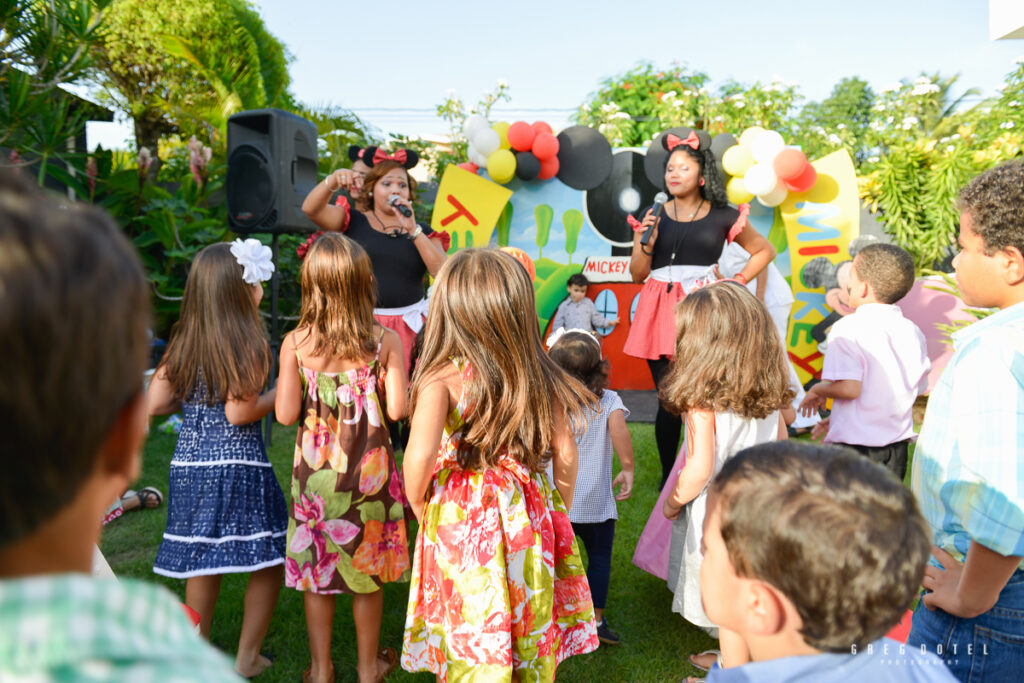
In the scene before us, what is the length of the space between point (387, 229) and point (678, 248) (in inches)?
60.9

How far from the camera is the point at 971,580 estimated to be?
1172mm

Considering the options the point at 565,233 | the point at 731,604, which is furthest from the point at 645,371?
the point at 731,604

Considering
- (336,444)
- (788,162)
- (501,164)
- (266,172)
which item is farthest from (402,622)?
(788,162)

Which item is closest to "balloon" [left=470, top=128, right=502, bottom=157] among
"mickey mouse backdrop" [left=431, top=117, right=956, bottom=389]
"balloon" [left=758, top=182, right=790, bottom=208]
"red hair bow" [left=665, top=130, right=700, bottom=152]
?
"mickey mouse backdrop" [left=431, top=117, right=956, bottom=389]

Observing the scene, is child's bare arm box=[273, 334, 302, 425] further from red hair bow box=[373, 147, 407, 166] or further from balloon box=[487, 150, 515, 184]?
balloon box=[487, 150, 515, 184]

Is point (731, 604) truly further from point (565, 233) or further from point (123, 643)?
point (565, 233)

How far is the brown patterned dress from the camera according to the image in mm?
2176

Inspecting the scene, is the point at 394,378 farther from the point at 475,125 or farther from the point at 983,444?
the point at 475,125

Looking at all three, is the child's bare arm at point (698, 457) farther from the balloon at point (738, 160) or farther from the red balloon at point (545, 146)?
the red balloon at point (545, 146)

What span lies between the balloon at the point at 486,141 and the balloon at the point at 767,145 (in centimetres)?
257

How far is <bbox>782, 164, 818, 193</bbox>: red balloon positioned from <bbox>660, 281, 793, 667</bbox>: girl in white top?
196 inches

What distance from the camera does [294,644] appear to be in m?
2.55

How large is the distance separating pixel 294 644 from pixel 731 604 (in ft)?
6.96

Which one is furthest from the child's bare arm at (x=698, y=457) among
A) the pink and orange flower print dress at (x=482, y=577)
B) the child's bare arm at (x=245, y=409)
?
the child's bare arm at (x=245, y=409)
